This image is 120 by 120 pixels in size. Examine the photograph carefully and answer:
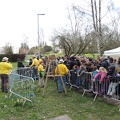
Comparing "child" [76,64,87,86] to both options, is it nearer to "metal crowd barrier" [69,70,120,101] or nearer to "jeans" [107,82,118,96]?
"metal crowd barrier" [69,70,120,101]

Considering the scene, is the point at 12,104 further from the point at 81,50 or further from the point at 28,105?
the point at 81,50

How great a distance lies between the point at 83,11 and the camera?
20562mm

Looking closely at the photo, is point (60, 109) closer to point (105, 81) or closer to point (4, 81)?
point (105, 81)

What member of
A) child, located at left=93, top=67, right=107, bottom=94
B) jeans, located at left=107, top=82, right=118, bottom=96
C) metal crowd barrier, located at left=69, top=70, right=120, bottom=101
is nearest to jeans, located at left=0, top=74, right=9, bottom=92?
metal crowd barrier, located at left=69, top=70, right=120, bottom=101

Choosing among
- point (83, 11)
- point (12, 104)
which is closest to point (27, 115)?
point (12, 104)

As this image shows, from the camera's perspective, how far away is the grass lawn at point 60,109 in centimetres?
594

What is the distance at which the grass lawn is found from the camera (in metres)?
5.94

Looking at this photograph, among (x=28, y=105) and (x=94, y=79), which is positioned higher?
(x=94, y=79)

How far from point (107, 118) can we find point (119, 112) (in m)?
0.68

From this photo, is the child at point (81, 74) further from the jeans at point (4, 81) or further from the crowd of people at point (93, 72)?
the jeans at point (4, 81)

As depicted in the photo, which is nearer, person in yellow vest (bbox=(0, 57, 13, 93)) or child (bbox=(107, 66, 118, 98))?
child (bbox=(107, 66, 118, 98))

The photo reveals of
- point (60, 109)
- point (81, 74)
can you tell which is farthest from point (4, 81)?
point (60, 109)

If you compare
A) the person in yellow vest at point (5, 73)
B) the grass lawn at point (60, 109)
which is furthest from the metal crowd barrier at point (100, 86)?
the person in yellow vest at point (5, 73)

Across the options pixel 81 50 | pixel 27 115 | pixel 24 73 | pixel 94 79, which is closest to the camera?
pixel 27 115
